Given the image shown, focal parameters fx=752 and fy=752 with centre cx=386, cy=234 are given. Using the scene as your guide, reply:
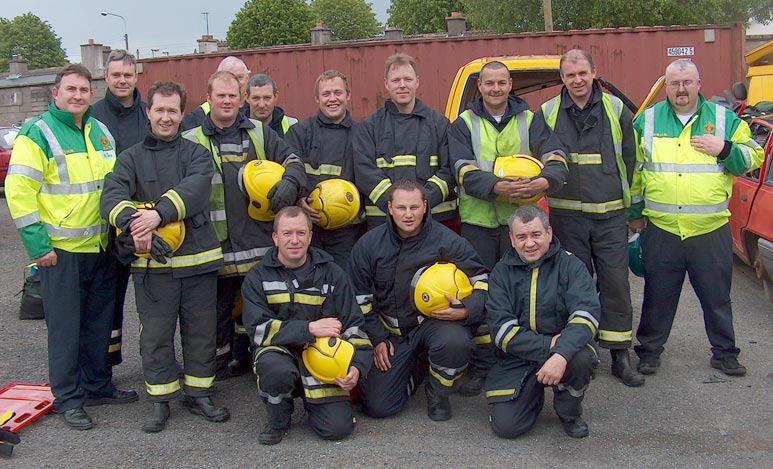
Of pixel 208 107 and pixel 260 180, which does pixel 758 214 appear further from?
pixel 208 107

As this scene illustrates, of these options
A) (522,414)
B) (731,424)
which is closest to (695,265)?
(731,424)

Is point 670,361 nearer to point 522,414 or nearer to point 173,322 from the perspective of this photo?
point 522,414

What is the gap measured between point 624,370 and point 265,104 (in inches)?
123

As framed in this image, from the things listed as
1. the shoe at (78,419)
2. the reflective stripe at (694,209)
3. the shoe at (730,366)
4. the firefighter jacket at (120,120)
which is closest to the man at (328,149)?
the firefighter jacket at (120,120)

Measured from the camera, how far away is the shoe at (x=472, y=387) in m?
4.88

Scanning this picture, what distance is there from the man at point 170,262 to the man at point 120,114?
1.66ft

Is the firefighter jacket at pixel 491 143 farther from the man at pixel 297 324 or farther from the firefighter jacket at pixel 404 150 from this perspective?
the man at pixel 297 324

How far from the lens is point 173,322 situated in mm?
4539

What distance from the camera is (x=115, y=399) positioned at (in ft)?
16.0

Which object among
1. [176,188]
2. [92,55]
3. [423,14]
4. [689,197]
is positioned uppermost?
[423,14]

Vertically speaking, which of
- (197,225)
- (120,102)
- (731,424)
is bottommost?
(731,424)

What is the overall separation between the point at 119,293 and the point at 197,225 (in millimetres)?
939

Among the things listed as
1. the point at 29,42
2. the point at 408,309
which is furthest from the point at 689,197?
the point at 29,42

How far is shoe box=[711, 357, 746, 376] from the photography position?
16.4ft
